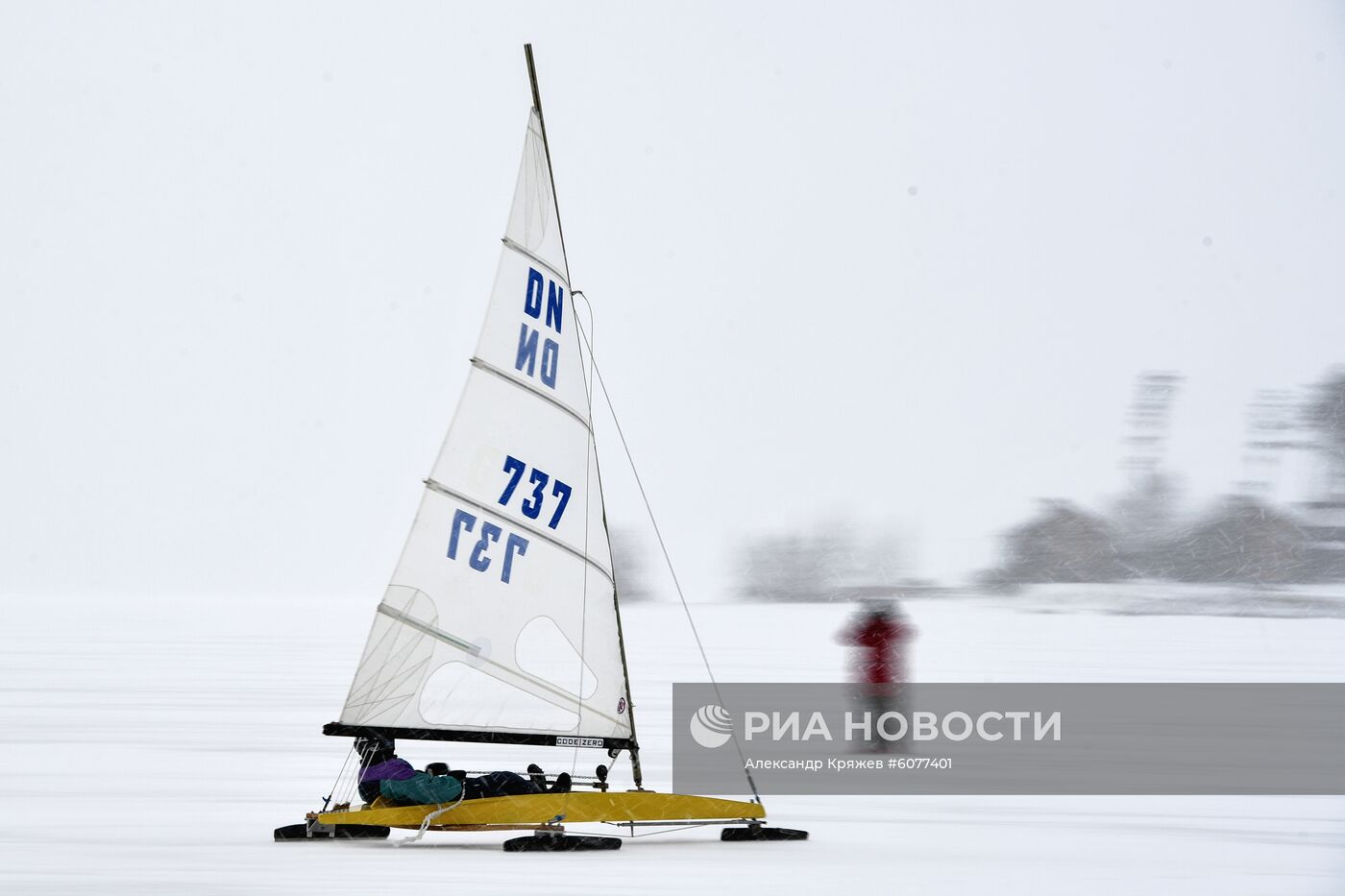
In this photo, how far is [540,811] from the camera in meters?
8.42

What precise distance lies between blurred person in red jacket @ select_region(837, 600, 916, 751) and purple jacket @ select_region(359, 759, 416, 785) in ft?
13.5

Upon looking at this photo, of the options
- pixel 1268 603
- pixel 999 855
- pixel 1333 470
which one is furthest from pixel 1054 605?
pixel 999 855

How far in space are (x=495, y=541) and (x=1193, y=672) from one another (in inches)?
659

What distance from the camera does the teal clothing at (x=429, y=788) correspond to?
27.2 ft

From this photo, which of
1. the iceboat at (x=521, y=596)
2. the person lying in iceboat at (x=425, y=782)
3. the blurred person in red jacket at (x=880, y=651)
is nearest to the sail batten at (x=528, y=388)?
the iceboat at (x=521, y=596)

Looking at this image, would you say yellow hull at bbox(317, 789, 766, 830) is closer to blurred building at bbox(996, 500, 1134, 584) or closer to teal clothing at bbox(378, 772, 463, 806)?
teal clothing at bbox(378, 772, 463, 806)

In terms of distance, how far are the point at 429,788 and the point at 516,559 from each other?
131 centimetres

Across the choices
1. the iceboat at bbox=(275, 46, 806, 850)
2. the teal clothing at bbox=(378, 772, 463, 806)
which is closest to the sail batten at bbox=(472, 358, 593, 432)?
the iceboat at bbox=(275, 46, 806, 850)

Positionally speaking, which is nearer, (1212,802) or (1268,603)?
(1212,802)

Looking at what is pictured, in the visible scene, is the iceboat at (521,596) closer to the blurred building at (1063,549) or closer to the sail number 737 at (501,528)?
the sail number 737 at (501,528)

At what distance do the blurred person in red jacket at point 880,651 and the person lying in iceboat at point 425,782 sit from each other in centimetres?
367

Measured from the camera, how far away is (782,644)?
1309 inches

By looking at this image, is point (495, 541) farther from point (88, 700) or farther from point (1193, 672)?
point (1193, 672)

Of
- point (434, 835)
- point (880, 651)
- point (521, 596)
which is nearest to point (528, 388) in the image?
point (521, 596)
